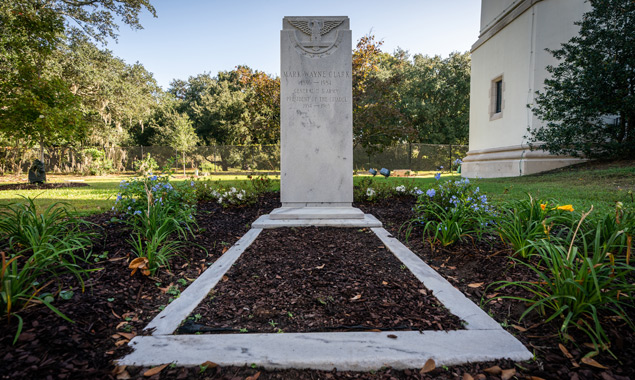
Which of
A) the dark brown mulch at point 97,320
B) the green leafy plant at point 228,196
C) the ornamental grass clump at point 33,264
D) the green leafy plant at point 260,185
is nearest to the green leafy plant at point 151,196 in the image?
the dark brown mulch at point 97,320

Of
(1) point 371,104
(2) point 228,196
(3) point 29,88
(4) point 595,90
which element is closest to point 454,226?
(2) point 228,196

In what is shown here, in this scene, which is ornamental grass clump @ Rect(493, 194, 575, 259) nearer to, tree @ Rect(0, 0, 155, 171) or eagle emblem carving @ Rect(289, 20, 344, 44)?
eagle emblem carving @ Rect(289, 20, 344, 44)

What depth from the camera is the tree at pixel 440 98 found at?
28547 millimetres

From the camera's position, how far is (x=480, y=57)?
47.8 ft

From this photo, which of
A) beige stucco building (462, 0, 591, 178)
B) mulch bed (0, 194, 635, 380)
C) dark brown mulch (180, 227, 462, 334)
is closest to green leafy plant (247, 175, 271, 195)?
dark brown mulch (180, 227, 462, 334)

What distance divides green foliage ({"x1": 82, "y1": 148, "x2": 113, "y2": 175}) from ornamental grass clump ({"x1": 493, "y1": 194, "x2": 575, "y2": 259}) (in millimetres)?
24452

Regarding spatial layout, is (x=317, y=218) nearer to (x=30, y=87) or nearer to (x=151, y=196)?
(x=151, y=196)

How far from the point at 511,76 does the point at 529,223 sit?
464 inches

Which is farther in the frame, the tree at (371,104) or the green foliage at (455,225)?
the tree at (371,104)

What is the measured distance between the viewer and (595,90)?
915 cm

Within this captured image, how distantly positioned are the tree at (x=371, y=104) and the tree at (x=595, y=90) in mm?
4857

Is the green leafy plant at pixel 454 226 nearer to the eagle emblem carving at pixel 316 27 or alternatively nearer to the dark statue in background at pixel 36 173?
the eagle emblem carving at pixel 316 27

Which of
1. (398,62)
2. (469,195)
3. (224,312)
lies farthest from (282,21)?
(398,62)

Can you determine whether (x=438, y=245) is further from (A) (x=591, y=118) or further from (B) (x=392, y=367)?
(A) (x=591, y=118)
